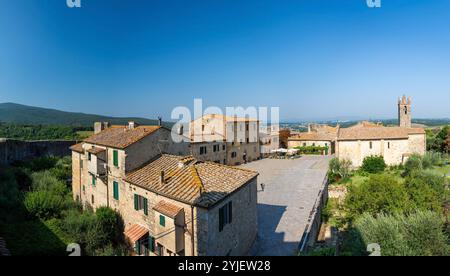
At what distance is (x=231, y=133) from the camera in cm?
3572

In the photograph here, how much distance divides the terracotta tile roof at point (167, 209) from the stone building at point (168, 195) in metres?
0.02

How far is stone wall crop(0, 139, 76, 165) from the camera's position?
27.5 meters

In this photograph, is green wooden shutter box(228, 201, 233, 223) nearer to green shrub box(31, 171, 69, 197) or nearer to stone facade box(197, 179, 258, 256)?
stone facade box(197, 179, 258, 256)

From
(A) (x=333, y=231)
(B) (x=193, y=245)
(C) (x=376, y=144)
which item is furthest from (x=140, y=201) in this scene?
(C) (x=376, y=144)

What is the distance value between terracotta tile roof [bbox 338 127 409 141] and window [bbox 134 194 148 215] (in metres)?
31.0

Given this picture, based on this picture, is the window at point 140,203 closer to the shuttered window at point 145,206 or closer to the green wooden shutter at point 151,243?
the shuttered window at point 145,206

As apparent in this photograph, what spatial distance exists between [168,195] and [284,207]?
10266mm

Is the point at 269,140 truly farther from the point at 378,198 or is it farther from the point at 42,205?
the point at 42,205

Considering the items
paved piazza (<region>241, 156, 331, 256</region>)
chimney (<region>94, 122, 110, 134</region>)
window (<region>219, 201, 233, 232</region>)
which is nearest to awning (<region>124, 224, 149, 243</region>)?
window (<region>219, 201, 233, 232</region>)

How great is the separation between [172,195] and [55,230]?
33.2 ft

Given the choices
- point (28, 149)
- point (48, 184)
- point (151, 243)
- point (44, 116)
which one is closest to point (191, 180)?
point (151, 243)
